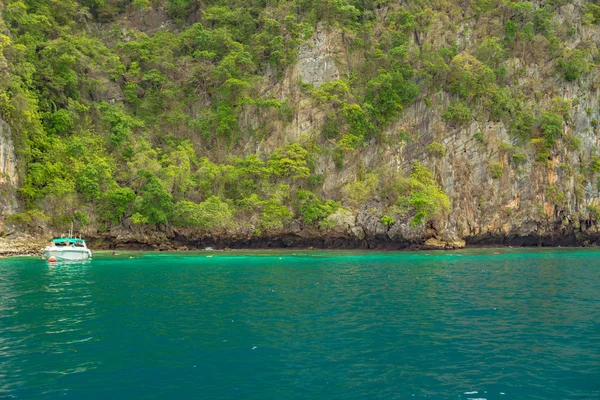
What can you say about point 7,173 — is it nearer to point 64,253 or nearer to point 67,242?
point 67,242

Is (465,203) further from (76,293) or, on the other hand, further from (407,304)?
(76,293)

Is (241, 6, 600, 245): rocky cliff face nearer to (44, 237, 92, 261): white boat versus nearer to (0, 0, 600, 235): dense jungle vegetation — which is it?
(0, 0, 600, 235): dense jungle vegetation

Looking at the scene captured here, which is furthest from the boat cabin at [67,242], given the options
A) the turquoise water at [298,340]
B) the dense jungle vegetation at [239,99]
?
the turquoise water at [298,340]

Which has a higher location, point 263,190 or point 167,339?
point 263,190

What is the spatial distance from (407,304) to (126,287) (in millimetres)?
12940

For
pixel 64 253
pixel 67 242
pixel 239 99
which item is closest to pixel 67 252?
pixel 64 253

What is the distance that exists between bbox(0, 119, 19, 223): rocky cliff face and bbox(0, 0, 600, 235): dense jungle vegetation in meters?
0.99

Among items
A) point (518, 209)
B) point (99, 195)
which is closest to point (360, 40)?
point (518, 209)

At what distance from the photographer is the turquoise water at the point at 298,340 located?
28.6 feet

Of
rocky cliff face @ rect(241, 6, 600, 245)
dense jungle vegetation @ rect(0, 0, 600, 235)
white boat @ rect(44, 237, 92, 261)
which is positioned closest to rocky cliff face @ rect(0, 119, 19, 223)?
dense jungle vegetation @ rect(0, 0, 600, 235)

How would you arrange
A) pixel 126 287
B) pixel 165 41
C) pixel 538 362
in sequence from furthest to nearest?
pixel 165 41, pixel 126 287, pixel 538 362

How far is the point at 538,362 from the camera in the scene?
10.2 metres

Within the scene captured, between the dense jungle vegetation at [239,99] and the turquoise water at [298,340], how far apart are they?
2696 centimetres

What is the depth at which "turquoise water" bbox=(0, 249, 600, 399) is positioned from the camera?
28.6 feet
